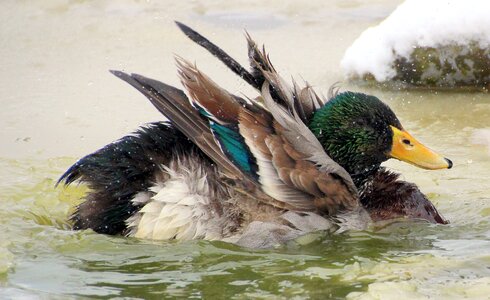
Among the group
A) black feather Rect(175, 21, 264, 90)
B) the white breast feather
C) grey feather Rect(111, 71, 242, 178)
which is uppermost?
black feather Rect(175, 21, 264, 90)

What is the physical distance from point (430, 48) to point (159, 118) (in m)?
2.43

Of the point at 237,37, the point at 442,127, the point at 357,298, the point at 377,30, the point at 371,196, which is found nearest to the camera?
the point at 357,298

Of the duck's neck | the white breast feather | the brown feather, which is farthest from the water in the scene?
the brown feather

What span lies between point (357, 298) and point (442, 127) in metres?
3.20

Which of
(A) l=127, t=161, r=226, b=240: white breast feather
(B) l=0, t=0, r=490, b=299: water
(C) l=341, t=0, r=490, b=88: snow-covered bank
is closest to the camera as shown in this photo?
(B) l=0, t=0, r=490, b=299: water

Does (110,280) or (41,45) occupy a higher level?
(41,45)

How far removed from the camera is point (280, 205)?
18.4ft

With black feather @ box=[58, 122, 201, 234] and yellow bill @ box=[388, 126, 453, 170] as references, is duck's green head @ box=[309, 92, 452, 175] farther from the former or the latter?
black feather @ box=[58, 122, 201, 234]

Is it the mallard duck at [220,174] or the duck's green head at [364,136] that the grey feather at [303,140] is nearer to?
the mallard duck at [220,174]

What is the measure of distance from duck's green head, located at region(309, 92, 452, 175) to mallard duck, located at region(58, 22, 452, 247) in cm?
2

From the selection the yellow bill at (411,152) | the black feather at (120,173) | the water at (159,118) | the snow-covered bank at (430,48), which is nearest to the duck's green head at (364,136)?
the yellow bill at (411,152)

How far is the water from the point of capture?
5070 mm

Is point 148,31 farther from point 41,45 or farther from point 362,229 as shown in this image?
point 362,229

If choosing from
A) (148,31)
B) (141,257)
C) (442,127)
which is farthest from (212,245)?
(148,31)
